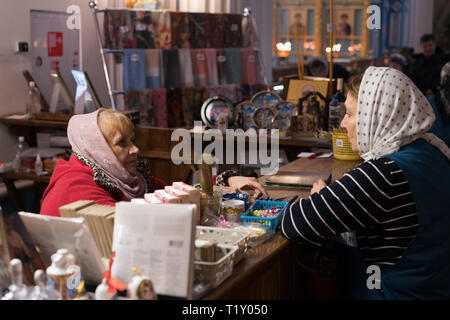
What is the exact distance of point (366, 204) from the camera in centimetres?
229

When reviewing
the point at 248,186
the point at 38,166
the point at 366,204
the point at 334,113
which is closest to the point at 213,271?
the point at 366,204

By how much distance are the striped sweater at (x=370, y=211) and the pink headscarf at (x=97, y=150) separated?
87 cm

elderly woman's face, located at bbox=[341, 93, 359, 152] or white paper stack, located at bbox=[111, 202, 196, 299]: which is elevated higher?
elderly woman's face, located at bbox=[341, 93, 359, 152]

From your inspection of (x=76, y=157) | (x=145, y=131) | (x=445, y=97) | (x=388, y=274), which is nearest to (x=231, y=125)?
(x=145, y=131)

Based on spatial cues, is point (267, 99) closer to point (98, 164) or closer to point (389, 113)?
point (98, 164)

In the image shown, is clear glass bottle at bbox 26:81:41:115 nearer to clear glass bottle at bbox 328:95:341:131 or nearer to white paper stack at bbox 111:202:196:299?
clear glass bottle at bbox 328:95:341:131

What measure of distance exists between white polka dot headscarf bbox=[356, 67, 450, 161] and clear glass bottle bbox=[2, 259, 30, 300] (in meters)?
1.37

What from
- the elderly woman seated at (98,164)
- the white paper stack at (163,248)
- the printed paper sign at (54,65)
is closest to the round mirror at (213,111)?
the printed paper sign at (54,65)

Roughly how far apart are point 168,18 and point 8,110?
A: 207 centimetres

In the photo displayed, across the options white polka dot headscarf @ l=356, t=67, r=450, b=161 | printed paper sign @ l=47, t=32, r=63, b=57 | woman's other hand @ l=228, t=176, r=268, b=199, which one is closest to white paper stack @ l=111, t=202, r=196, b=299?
white polka dot headscarf @ l=356, t=67, r=450, b=161

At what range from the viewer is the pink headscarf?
276cm

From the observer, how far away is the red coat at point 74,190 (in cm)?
264

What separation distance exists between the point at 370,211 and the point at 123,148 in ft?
3.76

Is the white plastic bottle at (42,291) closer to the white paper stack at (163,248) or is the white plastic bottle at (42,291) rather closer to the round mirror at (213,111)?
the white paper stack at (163,248)
